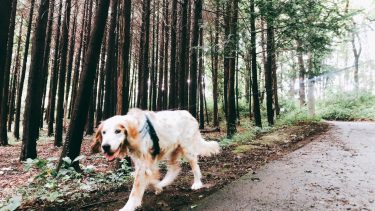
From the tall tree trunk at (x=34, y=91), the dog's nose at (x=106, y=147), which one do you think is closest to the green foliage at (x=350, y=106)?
the tall tree trunk at (x=34, y=91)

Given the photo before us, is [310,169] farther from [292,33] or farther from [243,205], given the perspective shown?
[292,33]

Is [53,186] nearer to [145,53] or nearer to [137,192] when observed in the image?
[137,192]

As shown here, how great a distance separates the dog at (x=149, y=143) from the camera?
4.62 meters

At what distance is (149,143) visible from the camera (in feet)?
17.2

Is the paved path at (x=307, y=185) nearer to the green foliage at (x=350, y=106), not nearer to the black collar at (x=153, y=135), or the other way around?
the black collar at (x=153, y=135)

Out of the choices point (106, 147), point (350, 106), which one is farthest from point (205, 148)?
point (350, 106)

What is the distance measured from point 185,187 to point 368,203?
2.99 m

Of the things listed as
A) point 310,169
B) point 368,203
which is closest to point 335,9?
point 310,169

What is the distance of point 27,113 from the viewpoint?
11672 millimetres

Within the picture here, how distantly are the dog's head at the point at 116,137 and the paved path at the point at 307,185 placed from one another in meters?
1.43

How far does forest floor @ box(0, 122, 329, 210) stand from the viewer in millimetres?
5250

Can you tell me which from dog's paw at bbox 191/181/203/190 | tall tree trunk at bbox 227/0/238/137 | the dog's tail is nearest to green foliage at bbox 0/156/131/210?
dog's paw at bbox 191/181/203/190

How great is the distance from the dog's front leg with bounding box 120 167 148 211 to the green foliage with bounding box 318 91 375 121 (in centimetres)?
2237

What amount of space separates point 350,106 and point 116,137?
27.2 meters
